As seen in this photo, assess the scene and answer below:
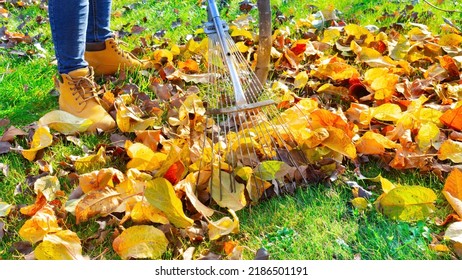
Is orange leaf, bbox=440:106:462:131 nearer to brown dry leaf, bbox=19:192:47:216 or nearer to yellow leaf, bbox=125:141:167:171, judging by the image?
yellow leaf, bbox=125:141:167:171

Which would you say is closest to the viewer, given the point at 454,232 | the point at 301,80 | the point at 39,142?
the point at 454,232

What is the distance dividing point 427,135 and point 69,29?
1.63 metres

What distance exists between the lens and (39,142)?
243 centimetres

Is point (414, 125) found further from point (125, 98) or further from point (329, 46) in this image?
point (125, 98)

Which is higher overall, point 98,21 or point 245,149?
point 98,21

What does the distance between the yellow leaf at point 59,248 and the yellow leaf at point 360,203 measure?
94 cm

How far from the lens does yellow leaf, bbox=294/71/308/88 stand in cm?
286

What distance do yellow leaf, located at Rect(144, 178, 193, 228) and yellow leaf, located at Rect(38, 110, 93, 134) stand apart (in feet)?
2.85

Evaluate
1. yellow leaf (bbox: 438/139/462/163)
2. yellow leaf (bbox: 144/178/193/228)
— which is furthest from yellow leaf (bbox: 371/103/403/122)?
yellow leaf (bbox: 144/178/193/228)

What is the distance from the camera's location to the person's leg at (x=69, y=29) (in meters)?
2.54

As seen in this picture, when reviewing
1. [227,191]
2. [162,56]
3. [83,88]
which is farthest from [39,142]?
[162,56]

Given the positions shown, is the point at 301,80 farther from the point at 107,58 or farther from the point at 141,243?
the point at 141,243

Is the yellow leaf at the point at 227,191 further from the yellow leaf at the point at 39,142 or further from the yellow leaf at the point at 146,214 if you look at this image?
the yellow leaf at the point at 39,142

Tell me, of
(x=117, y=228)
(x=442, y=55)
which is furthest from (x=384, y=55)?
(x=117, y=228)
